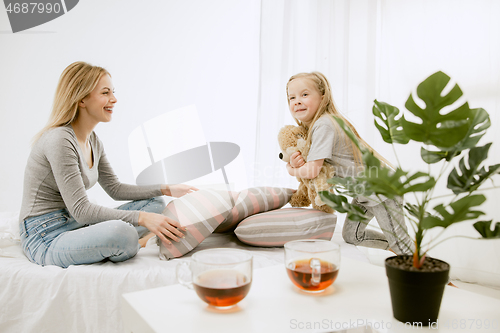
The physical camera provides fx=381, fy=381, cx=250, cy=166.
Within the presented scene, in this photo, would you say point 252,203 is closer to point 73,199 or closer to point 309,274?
point 73,199

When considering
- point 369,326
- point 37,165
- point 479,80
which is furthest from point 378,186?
point 479,80

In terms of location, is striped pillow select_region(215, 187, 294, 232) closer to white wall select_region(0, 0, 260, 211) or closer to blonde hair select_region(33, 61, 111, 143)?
blonde hair select_region(33, 61, 111, 143)

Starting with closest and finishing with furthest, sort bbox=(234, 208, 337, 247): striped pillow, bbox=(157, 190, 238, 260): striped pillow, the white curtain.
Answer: bbox=(157, 190, 238, 260): striped pillow
bbox=(234, 208, 337, 247): striped pillow
the white curtain

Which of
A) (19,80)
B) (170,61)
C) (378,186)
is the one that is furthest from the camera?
(170,61)

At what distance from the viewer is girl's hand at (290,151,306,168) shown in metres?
1.59

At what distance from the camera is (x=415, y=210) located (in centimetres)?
67

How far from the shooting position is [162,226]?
1324 mm

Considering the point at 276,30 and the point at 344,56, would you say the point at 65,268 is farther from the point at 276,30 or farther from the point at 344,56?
the point at 276,30

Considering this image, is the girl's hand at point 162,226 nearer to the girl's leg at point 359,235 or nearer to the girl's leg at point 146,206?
the girl's leg at point 146,206

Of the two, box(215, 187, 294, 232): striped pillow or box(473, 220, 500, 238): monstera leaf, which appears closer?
box(473, 220, 500, 238): monstera leaf

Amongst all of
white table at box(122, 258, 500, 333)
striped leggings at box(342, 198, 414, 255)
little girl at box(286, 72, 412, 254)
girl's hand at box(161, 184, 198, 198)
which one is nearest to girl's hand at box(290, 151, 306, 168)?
little girl at box(286, 72, 412, 254)

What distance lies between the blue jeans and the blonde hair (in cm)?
32

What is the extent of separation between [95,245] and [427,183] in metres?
1.02

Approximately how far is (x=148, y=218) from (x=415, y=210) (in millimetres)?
930
